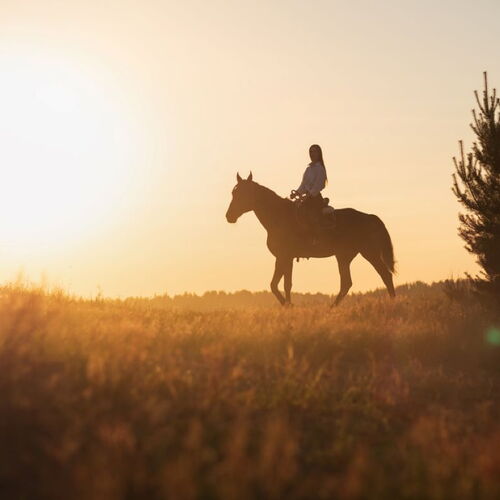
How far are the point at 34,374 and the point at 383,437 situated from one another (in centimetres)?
352

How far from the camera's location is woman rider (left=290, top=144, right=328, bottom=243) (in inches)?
655

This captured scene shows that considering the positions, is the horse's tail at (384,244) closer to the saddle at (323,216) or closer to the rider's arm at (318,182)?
the saddle at (323,216)

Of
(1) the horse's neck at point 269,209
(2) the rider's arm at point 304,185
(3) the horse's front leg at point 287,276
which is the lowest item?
(3) the horse's front leg at point 287,276

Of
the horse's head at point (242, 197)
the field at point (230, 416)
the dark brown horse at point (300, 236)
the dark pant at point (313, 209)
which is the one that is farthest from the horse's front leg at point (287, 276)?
the field at point (230, 416)

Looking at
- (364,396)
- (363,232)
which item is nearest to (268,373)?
(364,396)

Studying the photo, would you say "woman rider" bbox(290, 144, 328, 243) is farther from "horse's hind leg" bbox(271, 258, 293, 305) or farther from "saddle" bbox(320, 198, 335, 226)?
"horse's hind leg" bbox(271, 258, 293, 305)

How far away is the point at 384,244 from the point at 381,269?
27.4 inches

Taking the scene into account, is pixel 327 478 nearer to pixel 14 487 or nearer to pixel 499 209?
pixel 14 487

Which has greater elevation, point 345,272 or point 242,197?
point 242,197

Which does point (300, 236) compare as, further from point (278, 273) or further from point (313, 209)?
point (278, 273)

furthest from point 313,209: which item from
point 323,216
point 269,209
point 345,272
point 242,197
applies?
point 345,272

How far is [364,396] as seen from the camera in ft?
25.0

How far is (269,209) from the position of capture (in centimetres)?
1727

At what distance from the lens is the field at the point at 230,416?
555 cm
